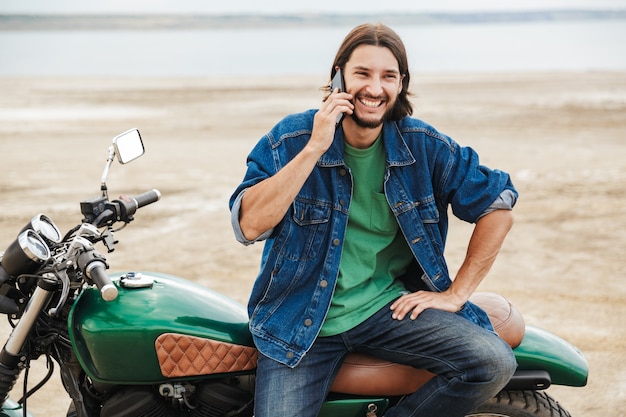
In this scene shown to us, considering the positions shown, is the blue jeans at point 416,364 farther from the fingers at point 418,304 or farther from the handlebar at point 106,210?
the handlebar at point 106,210

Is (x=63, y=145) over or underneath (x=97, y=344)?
underneath

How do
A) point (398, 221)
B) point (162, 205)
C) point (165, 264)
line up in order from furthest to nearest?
point (162, 205), point (165, 264), point (398, 221)

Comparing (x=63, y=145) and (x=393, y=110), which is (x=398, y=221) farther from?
(x=63, y=145)

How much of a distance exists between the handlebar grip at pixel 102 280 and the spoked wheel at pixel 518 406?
4.73 feet

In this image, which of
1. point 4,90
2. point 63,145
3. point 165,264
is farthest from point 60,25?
point 165,264

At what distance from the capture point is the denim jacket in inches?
115

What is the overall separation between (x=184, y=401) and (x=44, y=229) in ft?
2.46

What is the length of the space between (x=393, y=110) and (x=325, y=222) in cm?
53

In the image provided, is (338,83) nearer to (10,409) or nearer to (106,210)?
(106,210)

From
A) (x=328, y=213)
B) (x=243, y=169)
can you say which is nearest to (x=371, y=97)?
(x=328, y=213)

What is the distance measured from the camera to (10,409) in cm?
311

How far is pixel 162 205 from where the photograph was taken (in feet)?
29.9

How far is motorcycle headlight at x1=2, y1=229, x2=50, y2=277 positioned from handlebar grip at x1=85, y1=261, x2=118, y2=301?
0.66ft

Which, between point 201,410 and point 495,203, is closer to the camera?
point 201,410
